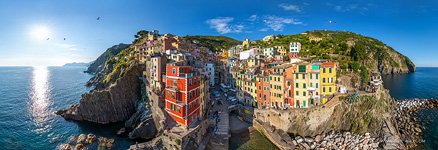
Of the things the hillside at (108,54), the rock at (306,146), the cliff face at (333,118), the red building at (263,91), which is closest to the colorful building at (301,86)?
the cliff face at (333,118)

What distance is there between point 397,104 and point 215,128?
5988cm

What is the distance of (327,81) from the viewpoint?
37.6 m

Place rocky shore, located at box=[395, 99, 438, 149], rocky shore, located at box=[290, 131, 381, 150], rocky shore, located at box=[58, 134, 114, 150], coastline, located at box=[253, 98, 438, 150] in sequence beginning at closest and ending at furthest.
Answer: rocky shore, located at box=[58, 134, 114, 150] → coastline, located at box=[253, 98, 438, 150] → rocky shore, located at box=[290, 131, 381, 150] → rocky shore, located at box=[395, 99, 438, 149]

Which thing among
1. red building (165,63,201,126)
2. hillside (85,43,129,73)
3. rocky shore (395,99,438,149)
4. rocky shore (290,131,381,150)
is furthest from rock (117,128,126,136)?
hillside (85,43,129,73)

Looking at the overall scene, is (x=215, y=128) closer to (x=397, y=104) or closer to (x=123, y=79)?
(x=123, y=79)

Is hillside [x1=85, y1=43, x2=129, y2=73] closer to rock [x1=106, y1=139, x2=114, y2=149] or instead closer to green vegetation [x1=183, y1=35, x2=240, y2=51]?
green vegetation [x1=183, y1=35, x2=240, y2=51]

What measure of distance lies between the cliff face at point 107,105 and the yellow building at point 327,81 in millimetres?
42914

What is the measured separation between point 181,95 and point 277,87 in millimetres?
19969

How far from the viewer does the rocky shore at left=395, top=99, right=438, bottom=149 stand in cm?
3825

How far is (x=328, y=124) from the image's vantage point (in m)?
37.2

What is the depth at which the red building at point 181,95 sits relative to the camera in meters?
31.2

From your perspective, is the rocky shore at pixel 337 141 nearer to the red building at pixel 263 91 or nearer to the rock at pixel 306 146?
the rock at pixel 306 146

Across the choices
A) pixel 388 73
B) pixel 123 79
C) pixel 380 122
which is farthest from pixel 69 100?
pixel 388 73

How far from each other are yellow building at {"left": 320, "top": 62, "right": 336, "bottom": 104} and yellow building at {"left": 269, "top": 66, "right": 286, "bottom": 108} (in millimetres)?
7050
